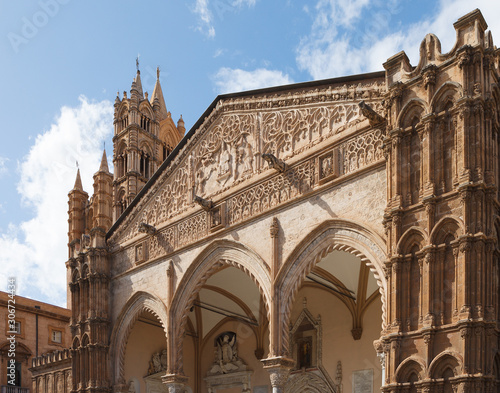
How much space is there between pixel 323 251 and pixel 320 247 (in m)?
0.12

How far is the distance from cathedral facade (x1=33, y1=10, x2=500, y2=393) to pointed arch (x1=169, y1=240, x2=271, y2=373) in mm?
47

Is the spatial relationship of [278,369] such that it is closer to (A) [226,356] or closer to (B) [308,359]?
(B) [308,359]

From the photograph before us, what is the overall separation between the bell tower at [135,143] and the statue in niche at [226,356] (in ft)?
75.4

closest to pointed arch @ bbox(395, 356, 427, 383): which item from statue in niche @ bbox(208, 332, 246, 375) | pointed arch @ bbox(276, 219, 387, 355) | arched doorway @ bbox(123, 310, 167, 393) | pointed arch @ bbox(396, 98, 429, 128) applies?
pointed arch @ bbox(276, 219, 387, 355)

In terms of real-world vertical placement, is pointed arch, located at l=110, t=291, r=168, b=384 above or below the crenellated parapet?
below

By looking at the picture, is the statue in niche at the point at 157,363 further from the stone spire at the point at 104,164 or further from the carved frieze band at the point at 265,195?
the stone spire at the point at 104,164

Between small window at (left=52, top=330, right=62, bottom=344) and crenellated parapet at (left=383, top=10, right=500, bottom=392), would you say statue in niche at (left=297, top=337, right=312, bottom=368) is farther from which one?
small window at (left=52, top=330, right=62, bottom=344)

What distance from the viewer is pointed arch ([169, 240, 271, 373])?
691 inches

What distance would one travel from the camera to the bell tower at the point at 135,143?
47.0 metres

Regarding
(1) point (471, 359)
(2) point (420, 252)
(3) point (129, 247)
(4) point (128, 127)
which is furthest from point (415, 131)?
(4) point (128, 127)

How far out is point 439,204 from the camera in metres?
12.8

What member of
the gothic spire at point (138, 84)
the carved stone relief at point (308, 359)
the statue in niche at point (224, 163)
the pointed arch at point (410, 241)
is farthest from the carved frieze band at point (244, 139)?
the gothic spire at point (138, 84)

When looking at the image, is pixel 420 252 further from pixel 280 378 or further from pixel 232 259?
pixel 232 259

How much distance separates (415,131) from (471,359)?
15.6ft
